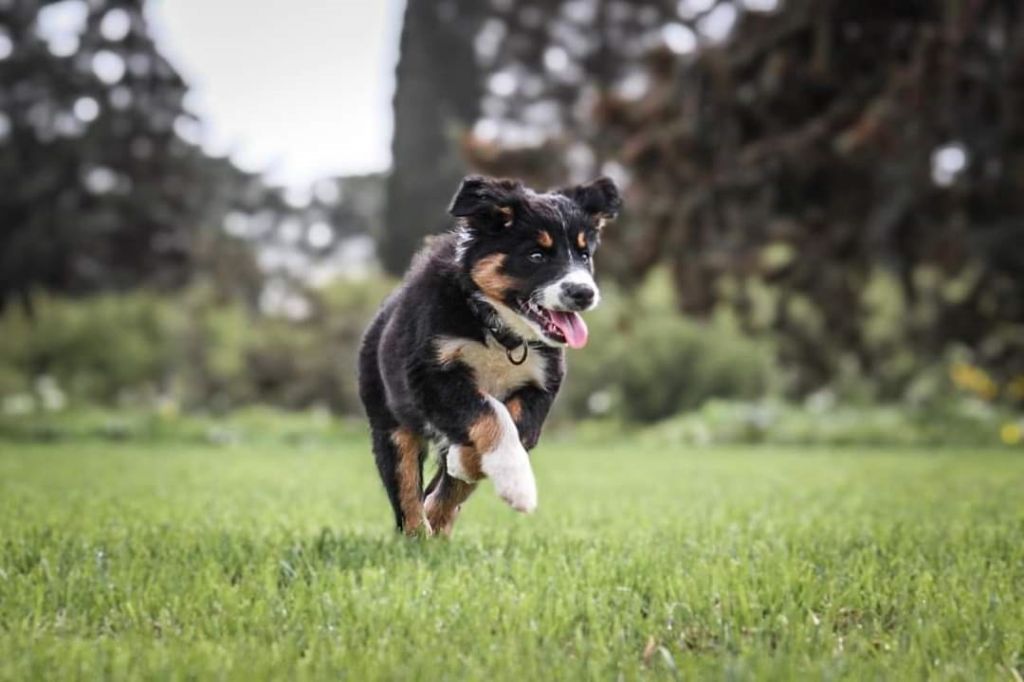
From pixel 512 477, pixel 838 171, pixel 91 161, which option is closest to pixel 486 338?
pixel 512 477

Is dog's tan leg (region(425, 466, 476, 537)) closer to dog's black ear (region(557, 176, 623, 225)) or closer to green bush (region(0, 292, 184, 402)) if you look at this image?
dog's black ear (region(557, 176, 623, 225))

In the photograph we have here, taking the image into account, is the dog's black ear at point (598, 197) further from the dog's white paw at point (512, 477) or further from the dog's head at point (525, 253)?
the dog's white paw at point (512, 477)

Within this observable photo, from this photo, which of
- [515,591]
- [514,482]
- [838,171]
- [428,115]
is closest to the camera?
[515,591]

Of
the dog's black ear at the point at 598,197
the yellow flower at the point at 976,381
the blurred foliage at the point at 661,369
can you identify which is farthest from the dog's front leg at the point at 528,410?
the yellow flower at the point at 976,381

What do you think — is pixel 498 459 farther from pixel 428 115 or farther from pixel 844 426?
pixel 428 115

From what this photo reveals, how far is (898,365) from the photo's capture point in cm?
1662

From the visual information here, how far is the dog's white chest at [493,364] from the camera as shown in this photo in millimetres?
4262

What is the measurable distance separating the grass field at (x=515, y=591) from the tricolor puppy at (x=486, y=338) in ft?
1.09

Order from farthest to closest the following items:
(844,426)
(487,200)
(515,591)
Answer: (844,426) < (487,200) < (515,591)

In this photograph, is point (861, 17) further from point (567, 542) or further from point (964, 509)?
point (567, 542)

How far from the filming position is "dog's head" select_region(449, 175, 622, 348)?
4129 mm

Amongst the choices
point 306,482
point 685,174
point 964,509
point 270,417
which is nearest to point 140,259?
point 270,417

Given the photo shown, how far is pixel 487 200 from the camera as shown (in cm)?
423

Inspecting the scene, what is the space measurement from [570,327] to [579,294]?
0.69 ft
